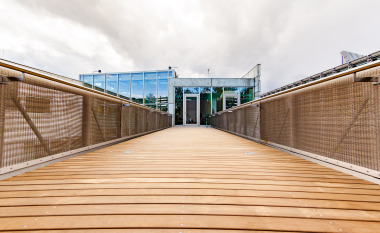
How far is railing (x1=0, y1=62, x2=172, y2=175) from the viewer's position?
1.48m

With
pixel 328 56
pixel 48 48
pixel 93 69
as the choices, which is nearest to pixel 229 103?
pixel 328 56

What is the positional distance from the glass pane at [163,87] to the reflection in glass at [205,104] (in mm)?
3008

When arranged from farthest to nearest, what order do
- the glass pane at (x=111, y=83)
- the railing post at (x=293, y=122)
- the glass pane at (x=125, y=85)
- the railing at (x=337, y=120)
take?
the glass pane at (x=111, y=83) → the glass pane at (x=125, y=85) → the railing post at (x=293, y=122) → the railing at (x=337, y=120)

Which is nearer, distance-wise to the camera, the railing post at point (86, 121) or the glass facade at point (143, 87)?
the railing post at point (86, 121)

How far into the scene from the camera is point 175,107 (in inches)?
467

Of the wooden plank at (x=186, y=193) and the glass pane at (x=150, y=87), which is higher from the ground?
the glass pane at (x=150, y=87)

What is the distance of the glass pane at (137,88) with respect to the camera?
41.0ft

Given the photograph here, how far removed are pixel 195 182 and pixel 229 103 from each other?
11.1 meters

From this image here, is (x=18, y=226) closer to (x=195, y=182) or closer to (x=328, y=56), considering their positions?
(x=195, y=182)

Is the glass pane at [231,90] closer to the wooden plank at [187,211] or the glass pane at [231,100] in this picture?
the glass pane at [231,100]

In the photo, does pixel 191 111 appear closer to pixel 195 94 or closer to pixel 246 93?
pixel 195 94

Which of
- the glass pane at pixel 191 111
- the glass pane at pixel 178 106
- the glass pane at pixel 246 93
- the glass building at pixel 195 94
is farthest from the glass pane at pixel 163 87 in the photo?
the glass pane at pixel 246 93

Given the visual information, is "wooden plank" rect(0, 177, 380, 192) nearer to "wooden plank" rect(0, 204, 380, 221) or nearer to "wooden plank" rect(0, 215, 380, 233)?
"wooden plank" rect(0, 204, 380, 221)

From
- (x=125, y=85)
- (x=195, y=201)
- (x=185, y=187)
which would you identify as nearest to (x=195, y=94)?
(x=125, y=85)
